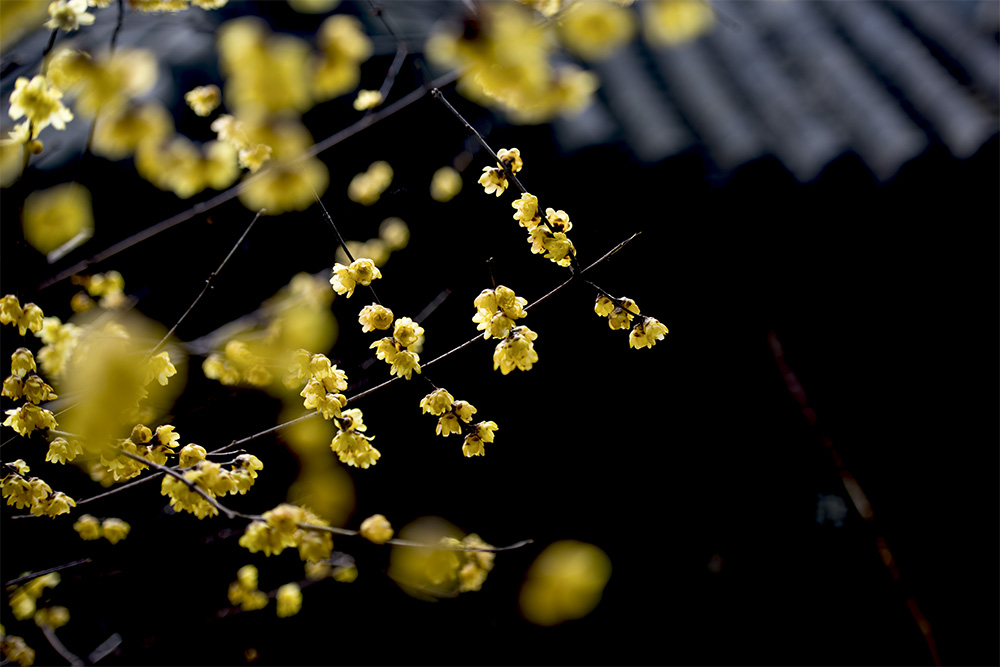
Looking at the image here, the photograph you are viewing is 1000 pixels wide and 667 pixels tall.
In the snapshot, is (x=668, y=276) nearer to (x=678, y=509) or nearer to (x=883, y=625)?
(x=678, y=509)

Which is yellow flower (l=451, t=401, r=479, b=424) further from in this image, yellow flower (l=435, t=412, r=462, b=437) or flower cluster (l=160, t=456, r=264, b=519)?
flower cluster (l=160, t=456, r=264, b=519)

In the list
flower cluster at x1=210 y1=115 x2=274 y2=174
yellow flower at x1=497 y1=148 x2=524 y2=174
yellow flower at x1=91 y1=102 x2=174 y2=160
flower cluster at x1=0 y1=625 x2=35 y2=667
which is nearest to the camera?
yellow flower at x1=91 y1=102 x2=174 y2=160

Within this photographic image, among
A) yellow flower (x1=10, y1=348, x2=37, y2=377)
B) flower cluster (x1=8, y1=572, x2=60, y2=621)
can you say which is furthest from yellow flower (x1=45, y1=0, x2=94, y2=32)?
flower cluster (x1=8, y1=572, x2=60, y2=621)

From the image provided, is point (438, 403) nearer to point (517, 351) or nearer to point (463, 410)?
point (463, 410)

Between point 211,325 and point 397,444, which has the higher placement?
point 211,325

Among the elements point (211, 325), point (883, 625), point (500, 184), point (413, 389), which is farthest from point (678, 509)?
point (211, 325)

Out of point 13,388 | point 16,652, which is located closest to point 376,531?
point 13,388
